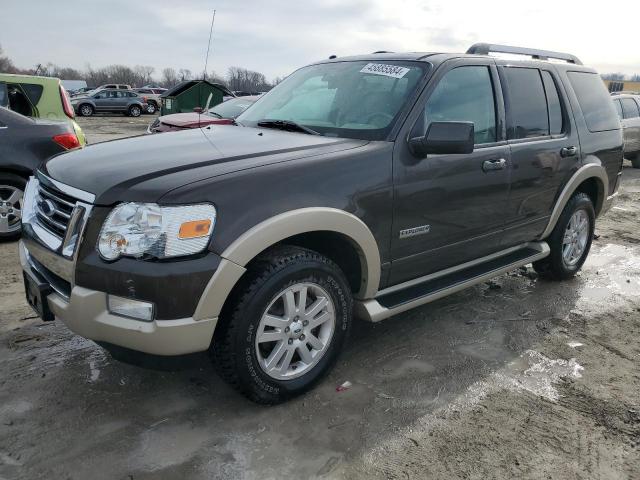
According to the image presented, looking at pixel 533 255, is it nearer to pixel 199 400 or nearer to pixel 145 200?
pixel 199 400

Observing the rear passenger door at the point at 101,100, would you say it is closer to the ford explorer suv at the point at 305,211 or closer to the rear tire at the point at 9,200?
the rear tire at the point at 9,200

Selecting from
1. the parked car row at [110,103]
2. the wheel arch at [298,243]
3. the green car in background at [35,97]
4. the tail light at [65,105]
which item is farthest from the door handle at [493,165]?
the parked car row at [110,103]

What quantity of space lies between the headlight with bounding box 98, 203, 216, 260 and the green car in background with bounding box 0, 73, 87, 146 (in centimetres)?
500

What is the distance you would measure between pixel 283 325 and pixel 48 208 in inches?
54.9

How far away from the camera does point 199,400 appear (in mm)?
2898

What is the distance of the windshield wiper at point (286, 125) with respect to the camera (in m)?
3.40

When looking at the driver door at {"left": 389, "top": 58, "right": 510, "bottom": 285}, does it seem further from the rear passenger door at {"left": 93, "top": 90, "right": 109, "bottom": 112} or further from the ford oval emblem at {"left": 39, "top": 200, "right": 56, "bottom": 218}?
the rear passenger door at {"left": 93, "top": 90, "right": 109, "bottom": 112}

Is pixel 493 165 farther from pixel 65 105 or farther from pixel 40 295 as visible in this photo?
pixel 65 105

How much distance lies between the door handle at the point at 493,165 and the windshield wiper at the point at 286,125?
116 centimetres

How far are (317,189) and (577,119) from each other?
2.96 m

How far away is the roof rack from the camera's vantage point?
4004 mm

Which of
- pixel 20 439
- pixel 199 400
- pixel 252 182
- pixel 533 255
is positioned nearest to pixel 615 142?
pixel 533 255

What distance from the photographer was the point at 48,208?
110 inches

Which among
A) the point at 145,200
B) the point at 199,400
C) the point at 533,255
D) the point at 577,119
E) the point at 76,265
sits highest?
the point at 577,119
